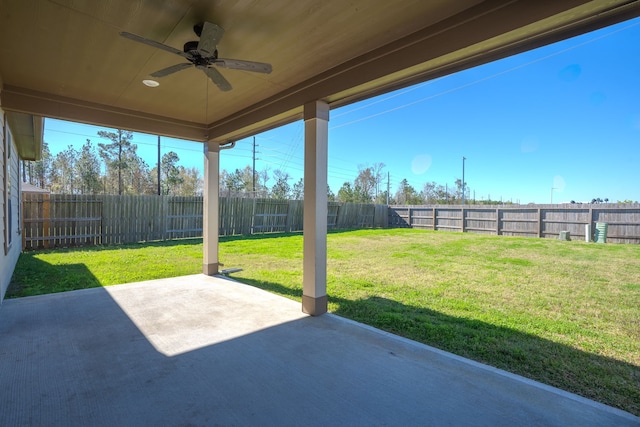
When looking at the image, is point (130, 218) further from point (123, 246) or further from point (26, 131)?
point (26, 131)

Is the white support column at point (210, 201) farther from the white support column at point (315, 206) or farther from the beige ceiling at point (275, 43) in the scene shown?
the white support column at point (315, 206)

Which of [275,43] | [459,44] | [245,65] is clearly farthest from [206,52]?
[459,44]

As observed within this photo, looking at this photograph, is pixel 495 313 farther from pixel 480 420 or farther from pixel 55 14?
pixel 55 14

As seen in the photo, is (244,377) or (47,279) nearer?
(244,377)

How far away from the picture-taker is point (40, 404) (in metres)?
1.89

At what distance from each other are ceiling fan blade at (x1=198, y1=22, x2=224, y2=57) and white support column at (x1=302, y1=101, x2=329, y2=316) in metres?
1.28

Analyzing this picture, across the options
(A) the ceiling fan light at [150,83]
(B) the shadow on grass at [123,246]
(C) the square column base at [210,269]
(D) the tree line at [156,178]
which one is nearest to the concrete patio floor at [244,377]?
(C) the square column base at [210,269]

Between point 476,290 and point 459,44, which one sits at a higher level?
point 459,44

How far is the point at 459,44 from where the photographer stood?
2260 mm

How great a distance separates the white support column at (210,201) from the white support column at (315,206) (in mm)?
2486

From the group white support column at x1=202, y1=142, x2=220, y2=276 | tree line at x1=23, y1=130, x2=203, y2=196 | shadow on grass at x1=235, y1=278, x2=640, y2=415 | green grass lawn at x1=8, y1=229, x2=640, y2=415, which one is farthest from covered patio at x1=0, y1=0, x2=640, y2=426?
tree line at x1=23, y1=130, x2=203, y2=196

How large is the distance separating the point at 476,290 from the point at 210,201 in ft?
15.2

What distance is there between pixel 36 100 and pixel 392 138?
28.1m

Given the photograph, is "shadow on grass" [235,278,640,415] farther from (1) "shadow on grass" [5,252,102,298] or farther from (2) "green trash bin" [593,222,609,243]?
(2) "green trash bin" [593,222,609,243]
